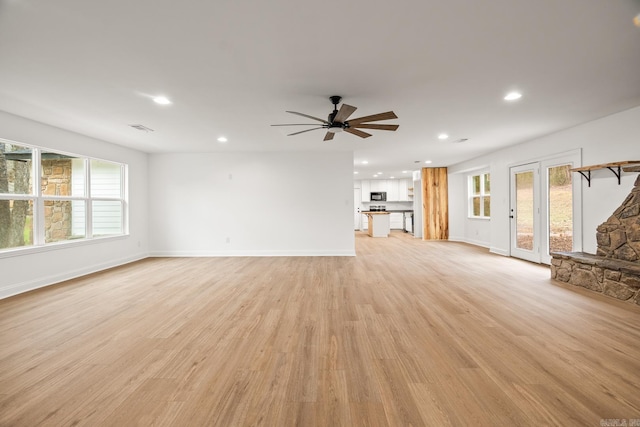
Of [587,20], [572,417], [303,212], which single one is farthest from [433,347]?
[303,212]

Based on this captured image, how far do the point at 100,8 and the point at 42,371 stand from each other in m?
2.46

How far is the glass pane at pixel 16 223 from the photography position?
376 centimetres

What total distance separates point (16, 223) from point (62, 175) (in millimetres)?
1028

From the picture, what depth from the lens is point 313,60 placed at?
2436 mm

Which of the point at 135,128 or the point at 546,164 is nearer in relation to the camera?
the point at 135,128

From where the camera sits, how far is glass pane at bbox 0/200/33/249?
3.76m

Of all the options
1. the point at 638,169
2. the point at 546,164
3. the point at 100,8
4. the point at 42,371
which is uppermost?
the point at 100,8

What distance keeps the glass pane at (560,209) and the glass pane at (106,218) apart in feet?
27.1

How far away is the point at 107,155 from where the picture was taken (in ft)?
17.7

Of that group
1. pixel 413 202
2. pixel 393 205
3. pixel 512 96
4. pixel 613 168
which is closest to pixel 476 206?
pixel 413 202

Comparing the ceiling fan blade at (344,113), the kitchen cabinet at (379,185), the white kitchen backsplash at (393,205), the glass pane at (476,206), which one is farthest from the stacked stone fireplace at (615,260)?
the white kitchen backsplash at (393,205)

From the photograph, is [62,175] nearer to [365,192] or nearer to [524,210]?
[524,210]

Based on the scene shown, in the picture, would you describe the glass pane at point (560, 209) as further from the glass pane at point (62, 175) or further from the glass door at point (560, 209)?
the glass pane at point (62, 175)

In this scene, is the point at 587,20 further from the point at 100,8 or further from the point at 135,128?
the point at 135,128
